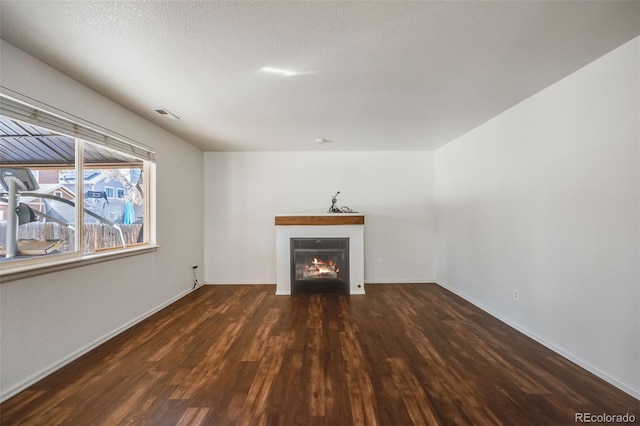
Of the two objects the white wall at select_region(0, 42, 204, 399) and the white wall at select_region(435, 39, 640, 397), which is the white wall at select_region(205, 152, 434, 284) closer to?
the white wall at select_region(0, 42, 204, 399)

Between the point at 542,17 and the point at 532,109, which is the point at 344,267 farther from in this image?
the point at 542,17

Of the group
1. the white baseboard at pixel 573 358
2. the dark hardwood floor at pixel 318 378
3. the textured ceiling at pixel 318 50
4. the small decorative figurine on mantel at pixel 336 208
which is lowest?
the dark hardwood floor at pixel 318 378

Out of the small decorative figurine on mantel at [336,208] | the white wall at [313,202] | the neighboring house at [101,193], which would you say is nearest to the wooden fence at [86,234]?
the neighboring house at [101,193]

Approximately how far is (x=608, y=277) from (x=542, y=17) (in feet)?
6.18

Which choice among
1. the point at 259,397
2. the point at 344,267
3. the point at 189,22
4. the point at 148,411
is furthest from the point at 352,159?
the point at 148,411

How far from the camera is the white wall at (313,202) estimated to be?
410 cm

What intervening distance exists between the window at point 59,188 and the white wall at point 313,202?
4.89 ft

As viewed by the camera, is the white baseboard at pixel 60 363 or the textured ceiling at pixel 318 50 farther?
the white baseboard at pixel 60 363

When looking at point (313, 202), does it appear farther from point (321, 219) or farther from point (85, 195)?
point (85, 195)

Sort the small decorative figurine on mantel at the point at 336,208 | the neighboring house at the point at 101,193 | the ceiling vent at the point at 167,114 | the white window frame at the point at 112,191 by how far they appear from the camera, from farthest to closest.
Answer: the small decorative figurine on mantel at the point at 336,208
the ceiling vent at the point at 167,114
the white window frame at the point at 112,191
the neighboring house at the point at 101,193

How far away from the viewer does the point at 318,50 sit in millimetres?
1569

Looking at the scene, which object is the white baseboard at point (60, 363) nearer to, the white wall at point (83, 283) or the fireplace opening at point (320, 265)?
the white wall at point (83, 283)

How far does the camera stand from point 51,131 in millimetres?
1846

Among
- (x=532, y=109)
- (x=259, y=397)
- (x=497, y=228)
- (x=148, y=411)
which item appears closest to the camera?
(x=148, y=411)
